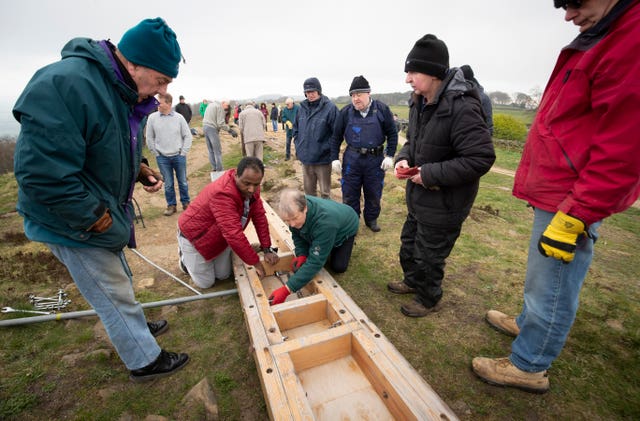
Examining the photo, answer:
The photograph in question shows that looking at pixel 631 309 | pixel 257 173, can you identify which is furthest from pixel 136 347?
pixel 631 309

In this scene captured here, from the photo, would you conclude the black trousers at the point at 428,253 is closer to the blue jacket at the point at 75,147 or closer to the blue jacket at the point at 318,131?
the blue jacket at the point at 75,147

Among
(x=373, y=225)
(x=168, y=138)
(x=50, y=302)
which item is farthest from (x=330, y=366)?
(x=168, y=138)

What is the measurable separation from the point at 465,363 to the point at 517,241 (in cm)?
298

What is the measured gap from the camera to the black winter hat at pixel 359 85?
4449mm

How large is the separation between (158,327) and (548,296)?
316 centimetres

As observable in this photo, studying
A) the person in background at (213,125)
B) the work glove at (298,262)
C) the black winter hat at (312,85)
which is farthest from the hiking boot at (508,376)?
the person in background at (213,125)

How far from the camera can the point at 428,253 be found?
2650 millimetres

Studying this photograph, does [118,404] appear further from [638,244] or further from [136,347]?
[638,244]

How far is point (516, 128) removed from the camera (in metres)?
29.3

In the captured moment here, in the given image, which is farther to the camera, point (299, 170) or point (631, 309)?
point (299, 170)

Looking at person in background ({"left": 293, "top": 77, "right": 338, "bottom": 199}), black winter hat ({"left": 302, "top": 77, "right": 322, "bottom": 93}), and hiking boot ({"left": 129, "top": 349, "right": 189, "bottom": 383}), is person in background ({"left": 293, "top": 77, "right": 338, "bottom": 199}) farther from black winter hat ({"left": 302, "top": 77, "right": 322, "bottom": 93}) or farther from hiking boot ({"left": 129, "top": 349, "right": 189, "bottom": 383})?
hiking boot ({"left": 129, "top": 349, "right": 189, "bottom": 383})

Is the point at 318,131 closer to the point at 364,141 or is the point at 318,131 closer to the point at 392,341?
the point at 364,141

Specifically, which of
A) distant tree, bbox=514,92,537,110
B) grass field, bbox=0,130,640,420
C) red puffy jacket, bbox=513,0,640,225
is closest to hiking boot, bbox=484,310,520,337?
grass field, bbox=0,130,640,420

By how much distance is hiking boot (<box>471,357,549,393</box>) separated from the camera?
83.0 inches
